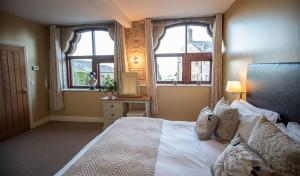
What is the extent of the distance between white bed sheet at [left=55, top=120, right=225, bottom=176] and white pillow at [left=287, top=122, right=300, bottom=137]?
0.58 meters

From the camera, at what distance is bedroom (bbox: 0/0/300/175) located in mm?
2020

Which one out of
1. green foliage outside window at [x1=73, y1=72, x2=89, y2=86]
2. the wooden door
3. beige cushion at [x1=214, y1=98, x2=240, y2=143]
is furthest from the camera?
green foliage outside window at [x1=73, y1=72, x2=89, y2=86]

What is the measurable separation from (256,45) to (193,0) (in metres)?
1.37

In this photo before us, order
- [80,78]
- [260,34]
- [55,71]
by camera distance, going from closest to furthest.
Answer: [260,34] < [55,71] < [80,78]

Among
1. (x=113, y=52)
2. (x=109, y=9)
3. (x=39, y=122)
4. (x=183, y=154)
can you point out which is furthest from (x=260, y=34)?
(x=39, y=122)

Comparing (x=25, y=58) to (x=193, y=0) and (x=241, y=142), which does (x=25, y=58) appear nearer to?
(x=193, y=0)

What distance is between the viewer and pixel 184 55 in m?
4.39

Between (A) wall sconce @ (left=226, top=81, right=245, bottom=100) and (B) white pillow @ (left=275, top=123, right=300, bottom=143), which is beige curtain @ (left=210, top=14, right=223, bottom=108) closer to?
(A) wall sconce @ (left=226, top=81, right=245, bottom=100)

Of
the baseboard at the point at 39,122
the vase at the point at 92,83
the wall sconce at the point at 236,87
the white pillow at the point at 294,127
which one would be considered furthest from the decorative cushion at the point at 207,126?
the baseboard at the point at 39,122

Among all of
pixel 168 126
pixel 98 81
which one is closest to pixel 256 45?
pixel 168 126

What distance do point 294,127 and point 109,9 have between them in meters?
2.81

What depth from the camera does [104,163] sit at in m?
1.45

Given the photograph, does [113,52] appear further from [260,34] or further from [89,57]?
[260,34]

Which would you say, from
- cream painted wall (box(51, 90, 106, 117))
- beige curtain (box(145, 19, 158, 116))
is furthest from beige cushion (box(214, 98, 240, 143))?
cream painted wall (box(51, 90, 106, 117))
